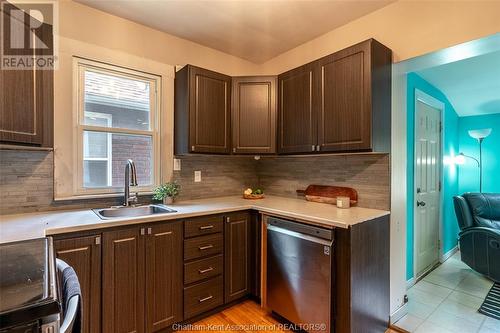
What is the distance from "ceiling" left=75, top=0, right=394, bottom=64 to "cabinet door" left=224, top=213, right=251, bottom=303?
178 centimetres

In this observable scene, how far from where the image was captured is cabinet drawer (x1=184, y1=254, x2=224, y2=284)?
1.97 meters

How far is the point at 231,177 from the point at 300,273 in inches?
59.0


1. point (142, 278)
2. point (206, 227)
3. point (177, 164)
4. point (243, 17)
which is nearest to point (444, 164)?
point (243, 17)

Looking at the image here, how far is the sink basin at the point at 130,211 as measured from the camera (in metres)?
2.04

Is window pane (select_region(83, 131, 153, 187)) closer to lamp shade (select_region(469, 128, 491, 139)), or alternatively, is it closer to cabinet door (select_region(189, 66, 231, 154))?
cabinet door (select_region(189, 66, 231, 154))

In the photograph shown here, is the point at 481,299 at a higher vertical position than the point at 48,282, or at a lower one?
lower

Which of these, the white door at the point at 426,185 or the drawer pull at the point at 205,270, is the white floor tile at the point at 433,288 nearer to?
the white door at the point at 426,185

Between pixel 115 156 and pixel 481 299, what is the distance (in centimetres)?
376

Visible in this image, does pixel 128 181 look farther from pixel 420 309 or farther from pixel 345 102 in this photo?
pixel 420 309

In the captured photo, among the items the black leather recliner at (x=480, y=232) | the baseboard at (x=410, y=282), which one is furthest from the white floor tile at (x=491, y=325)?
the black leather recliner at (x=480, y=232)

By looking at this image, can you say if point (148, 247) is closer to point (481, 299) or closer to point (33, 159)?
point (33, 159)

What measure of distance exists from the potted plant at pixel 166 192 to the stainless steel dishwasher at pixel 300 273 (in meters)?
0.96

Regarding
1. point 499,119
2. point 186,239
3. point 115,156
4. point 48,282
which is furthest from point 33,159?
point 499,119

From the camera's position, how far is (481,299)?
241 centimetres
